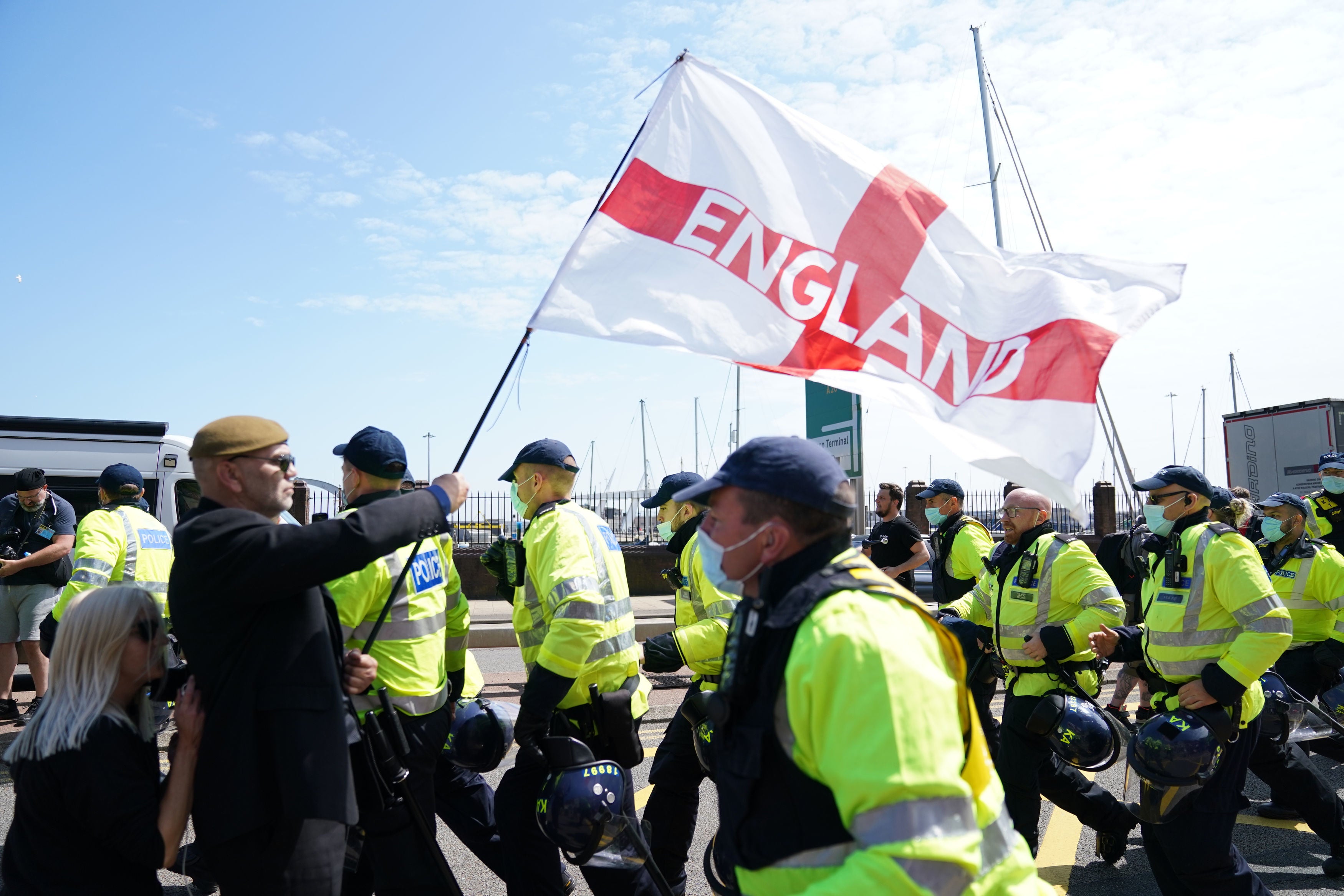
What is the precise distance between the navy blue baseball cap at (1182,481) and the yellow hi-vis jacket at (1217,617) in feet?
0.64

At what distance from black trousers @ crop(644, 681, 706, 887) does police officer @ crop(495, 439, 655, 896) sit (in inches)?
9.9

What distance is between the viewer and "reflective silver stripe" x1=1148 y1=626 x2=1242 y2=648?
4.16m

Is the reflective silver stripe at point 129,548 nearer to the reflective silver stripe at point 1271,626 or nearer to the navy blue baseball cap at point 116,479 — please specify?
the navy blue baseball cap at point 116,479

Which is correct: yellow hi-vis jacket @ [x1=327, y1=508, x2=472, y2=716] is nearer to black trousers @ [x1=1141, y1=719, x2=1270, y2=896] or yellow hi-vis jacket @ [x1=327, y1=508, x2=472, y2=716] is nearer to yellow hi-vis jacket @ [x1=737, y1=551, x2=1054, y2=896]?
yellow hi-vis jacket @ [x1=737, y1=551, x2=1054, y2=896]

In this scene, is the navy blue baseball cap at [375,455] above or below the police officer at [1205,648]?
above

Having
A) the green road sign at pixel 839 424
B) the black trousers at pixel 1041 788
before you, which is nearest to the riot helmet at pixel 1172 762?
the black trousers at pixel 1041 788

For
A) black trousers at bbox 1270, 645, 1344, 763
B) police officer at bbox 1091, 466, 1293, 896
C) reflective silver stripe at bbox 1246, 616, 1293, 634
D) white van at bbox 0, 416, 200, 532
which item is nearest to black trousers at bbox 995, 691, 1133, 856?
police officer at bbox 1091, 466, 1293, 896

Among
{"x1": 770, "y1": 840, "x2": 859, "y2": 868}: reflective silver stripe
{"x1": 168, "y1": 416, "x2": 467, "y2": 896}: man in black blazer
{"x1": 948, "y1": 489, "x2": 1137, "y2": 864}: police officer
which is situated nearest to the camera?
{"x1": 770, "y1": 840, "x2": 859, "y2": 868}: reflective silver stripe

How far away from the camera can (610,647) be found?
150 inches

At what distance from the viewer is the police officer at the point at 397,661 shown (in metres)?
3.23

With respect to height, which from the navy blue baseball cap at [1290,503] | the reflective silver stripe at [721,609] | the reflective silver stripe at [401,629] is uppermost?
the navy blue baseball cap at [1290,503]

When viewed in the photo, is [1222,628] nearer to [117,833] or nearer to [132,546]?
[117,833]

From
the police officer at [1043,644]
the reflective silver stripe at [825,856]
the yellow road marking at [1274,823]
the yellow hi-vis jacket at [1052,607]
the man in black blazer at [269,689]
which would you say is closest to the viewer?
the reflective silver stripe at [825,856]

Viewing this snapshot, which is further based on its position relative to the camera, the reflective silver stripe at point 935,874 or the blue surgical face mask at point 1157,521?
the blue surgical face mask at point 1157,521
